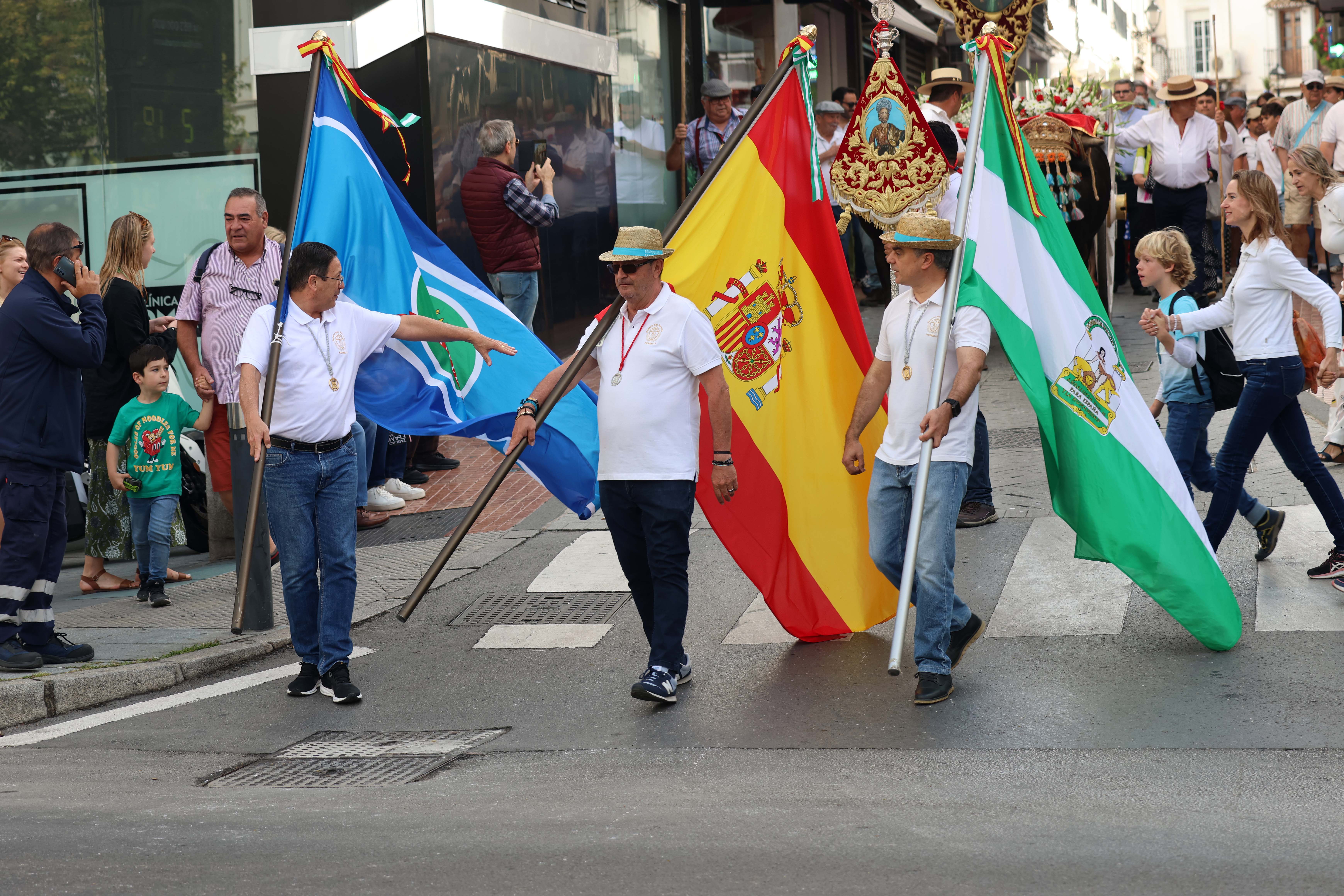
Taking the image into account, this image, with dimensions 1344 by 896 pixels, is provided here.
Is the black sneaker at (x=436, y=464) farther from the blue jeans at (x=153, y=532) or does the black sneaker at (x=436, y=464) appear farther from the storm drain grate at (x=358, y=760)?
the storm drain grate at (x=358, y=760)

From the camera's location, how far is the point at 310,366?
6602mm

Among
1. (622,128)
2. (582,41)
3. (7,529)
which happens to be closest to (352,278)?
(7,529)

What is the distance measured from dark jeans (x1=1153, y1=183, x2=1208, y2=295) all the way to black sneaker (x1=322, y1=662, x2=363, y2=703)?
980 cm

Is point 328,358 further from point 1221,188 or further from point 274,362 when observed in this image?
point 1221,188

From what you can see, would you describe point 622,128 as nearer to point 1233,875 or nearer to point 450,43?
point 450,43

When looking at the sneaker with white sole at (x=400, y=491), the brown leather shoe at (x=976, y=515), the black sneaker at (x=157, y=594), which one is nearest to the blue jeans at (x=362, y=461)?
the sneaker with white sole at (x=400, y=491)

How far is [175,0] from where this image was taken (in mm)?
12055

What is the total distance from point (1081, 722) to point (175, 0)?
9.66m

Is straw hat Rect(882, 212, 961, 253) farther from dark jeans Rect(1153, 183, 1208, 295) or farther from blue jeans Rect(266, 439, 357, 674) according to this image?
dark jeans Rect(1153, 183, 1208, 295)

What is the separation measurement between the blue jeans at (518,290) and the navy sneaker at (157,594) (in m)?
4.09

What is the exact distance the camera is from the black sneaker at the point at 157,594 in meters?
8.45

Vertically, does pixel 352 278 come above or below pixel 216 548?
above

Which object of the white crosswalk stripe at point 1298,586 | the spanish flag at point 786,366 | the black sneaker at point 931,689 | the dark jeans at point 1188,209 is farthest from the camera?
the dark jeans at point 1188,209

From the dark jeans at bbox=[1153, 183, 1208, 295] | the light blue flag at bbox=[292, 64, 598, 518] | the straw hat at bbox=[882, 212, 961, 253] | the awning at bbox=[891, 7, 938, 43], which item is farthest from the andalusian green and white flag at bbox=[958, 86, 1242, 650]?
the awning at bbox=[891, 7, 938, 43]
